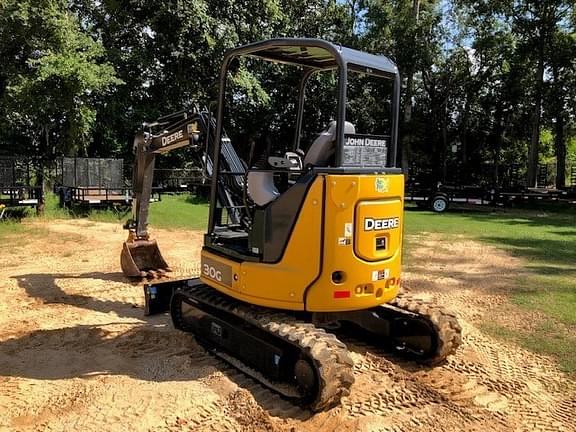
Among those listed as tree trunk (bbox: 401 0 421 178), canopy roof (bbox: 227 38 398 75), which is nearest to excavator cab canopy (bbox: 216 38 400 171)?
canopy roof (bbox: 227 38 398 75)

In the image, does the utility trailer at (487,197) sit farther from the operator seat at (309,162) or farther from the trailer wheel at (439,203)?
the operator seat at (309,162)

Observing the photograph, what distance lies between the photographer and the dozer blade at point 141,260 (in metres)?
→ 8.55

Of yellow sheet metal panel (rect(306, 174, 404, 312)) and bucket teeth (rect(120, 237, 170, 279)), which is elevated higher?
yellow sheet metal panel (rect(306, 174, 404, 312))

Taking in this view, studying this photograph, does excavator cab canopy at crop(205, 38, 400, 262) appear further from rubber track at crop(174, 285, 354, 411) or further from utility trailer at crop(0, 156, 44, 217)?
utility trailer at crop(0, 156, 44, 217)

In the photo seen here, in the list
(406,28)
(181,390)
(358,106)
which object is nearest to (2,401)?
(181,390)

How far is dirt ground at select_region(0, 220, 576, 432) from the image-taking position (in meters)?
4.25

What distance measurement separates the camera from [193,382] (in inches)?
191

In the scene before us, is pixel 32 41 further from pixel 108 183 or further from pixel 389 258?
pixel 389 258

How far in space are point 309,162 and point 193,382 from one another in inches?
82.3

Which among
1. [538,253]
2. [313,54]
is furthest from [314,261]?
[538,253]

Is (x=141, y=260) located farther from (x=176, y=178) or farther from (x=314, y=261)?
(x=176, y=178)

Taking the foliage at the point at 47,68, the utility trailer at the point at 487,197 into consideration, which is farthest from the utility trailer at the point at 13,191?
the utility trailer at the point at 487,197

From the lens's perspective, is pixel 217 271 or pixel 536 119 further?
pixel 536 119

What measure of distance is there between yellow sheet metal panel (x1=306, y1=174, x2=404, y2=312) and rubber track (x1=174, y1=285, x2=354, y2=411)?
0.24 meters
